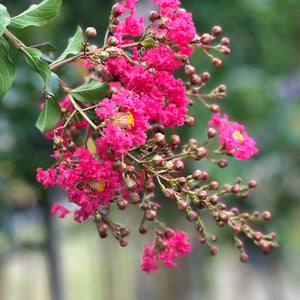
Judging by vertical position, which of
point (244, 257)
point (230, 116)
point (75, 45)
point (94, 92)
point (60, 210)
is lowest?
point (244, 257)

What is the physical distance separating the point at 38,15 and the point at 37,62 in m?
0.12

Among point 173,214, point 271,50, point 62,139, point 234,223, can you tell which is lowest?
point 234,223

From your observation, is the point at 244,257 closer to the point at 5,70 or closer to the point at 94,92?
the point at 94,92

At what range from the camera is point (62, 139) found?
2.62ft

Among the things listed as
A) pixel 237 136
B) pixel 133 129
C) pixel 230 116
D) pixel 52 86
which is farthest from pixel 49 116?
pixel 230 116

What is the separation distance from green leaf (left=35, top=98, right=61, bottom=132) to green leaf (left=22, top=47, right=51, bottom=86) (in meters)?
0.05

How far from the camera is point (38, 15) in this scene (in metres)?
0.90

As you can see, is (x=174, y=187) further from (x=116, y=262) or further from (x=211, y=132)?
(x=116, y=262)

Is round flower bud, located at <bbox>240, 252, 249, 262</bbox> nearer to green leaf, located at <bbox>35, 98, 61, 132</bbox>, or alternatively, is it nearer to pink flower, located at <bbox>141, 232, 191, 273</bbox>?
pink flower, located at <bbox>141, 232, 191, 273</bbox>

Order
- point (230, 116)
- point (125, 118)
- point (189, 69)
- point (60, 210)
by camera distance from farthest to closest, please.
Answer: point (230, 116) < point (60, 210) < point (189, 69) < point (125, 118)

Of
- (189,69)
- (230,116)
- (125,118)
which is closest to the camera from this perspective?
(125,118)

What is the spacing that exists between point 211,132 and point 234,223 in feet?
0.60

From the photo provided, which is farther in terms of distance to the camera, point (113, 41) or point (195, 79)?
point (195, 79)

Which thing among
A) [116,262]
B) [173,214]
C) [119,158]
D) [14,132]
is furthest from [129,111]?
[116,262]
